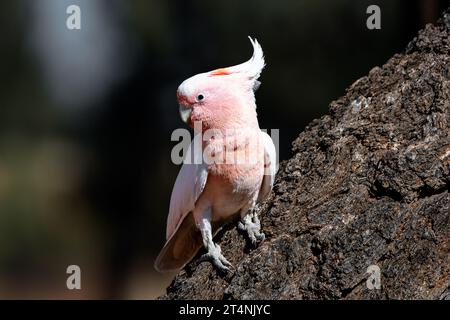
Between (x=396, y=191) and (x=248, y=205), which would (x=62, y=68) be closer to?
(x=248, y=205)

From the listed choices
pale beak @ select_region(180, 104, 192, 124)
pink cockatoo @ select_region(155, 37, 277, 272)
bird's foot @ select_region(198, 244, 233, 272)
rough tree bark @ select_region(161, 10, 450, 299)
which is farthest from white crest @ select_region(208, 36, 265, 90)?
bird's foot @ select_region(198, 244, 233, 272)

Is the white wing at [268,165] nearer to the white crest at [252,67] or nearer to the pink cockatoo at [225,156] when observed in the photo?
the pink cockatoo at [225,156]

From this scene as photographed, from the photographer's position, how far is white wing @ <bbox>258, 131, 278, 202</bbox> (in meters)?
2.84

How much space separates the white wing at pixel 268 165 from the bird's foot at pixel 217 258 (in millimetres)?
335

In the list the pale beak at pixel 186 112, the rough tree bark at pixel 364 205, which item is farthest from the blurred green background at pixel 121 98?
the pale beak at pixel 186 112

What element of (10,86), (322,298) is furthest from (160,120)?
(322,298)

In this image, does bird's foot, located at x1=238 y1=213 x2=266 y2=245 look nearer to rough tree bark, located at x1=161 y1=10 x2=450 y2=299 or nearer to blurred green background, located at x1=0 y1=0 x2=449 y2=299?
rough tree bark, located at x1=161 y1=10 x2=450 y2=299

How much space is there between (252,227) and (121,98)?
5622 millimetres

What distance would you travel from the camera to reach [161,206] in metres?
7.86

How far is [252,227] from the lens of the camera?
2695 millimetres

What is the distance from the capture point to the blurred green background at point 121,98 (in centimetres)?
764

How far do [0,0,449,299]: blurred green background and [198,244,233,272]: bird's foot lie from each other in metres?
4.94

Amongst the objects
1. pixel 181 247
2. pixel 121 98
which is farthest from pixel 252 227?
pixel 121 98

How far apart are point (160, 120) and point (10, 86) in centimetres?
212
